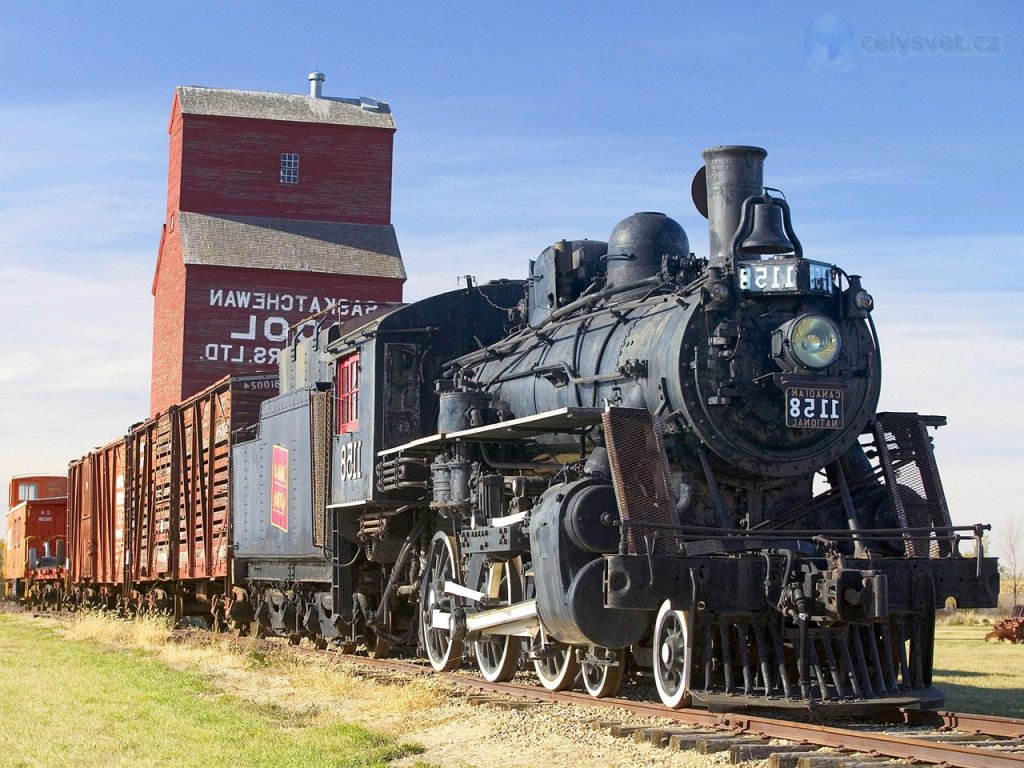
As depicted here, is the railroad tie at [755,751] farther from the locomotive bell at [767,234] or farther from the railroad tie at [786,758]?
the locomotive bell at [767,234]

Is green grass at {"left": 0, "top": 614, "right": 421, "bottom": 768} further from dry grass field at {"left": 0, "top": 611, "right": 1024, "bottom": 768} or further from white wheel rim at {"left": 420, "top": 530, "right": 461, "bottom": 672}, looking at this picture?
white wheel rim at {"left": 420, "top": 530, "right": 461, "bottom": 672}

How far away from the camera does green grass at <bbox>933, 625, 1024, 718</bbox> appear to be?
38.4ft

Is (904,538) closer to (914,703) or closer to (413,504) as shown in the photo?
(914,703)

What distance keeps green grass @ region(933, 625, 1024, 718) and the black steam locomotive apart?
2.29 meters

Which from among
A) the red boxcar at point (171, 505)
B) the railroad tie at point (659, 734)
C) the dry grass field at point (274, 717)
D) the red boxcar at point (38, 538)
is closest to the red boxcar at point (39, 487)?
the red boxcar at point (38, 538)

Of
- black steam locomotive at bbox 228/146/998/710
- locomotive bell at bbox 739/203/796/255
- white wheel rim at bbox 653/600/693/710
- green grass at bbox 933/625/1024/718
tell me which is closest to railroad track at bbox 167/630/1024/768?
white wheel rim at bbox 653/600/693/710

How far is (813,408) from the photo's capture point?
9719 millimetres

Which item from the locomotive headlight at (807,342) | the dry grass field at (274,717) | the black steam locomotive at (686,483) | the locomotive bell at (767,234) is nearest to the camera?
the dry grass field at (274,717)

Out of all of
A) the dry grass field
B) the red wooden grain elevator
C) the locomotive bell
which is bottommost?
the dry grass field

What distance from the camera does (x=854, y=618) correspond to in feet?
28.5

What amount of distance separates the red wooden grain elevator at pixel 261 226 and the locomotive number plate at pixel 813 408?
1075 inches

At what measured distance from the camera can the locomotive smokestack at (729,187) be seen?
412 inches

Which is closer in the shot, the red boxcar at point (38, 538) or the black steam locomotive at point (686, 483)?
the black steam locomotive at point (686, 483)

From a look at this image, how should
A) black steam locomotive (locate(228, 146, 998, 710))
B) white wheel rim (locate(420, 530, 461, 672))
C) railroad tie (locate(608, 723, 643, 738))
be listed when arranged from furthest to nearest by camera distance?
white wheel rim (locate(420, 530, 461, 672)), black steam locomotive (locate(228, 146, 998, 710)), railroad tie (locate(608, 723, 643, 738))
